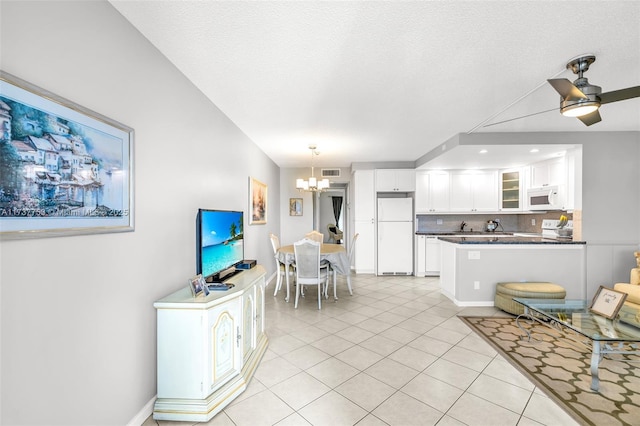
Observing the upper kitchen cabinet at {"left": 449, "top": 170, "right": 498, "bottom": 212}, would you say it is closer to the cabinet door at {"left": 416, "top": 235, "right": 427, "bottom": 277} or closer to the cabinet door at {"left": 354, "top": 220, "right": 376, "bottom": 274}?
the cabinet door at {"left": 416, "top": 235, "right": 427, "bottom": 277}

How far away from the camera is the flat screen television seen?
7.41 feet

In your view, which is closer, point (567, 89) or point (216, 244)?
point (567, 89)

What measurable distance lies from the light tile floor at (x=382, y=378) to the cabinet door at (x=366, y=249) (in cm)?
243

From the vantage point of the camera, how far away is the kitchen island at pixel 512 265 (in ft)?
13.1

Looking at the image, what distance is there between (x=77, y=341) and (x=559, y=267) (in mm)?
5445

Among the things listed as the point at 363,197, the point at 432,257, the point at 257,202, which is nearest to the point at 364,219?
the point at 363,197

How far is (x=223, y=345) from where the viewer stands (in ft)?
6.42

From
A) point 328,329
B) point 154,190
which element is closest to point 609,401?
point 328,329

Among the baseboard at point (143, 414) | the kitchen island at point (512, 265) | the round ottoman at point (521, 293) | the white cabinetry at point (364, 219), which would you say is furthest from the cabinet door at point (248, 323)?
the white cabinetry at point (364, 219)

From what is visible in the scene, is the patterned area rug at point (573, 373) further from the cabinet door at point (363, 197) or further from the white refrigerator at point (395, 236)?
the cabinet door at point (363, 197)

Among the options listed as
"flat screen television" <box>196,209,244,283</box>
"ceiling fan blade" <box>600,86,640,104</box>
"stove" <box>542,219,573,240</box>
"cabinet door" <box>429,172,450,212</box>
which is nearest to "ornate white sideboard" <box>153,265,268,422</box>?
"flat screen television" <box>196,209,244,283</box>

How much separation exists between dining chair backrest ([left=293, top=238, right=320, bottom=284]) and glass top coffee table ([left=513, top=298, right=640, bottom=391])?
249 cm

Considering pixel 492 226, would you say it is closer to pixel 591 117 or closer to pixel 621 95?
pixel 591 117

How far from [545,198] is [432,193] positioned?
6.36 feet
